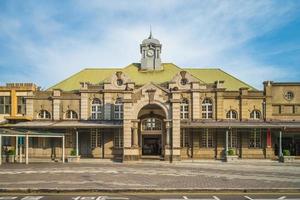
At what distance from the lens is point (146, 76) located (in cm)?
4756

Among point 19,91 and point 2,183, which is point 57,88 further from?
point 2,183

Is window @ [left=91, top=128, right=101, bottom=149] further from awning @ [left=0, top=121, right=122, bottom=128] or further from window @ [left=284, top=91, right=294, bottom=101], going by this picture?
window @ [left=284, top=91, right=294, bottom=101]

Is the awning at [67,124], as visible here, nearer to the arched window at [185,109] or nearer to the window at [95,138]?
the window at [95,138]

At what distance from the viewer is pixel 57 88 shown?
→ 4578 cm

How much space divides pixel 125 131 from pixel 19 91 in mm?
17217

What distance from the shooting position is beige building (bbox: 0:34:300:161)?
1638 inches

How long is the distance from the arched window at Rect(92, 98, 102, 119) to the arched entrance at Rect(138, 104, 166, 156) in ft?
17.8

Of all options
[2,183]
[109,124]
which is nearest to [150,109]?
[109,124]

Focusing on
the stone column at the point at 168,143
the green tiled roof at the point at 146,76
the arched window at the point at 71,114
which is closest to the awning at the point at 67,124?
the arched window at the point at 71,114

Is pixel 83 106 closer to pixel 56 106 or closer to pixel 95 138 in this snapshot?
pixel 56 106

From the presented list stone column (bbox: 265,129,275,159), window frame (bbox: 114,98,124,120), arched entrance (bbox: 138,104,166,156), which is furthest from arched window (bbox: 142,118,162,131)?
stone column (bbox: 265,129,275,159)

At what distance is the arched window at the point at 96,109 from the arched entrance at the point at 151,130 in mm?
5435

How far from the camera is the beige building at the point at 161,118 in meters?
41.6

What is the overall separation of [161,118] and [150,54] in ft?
38.3
